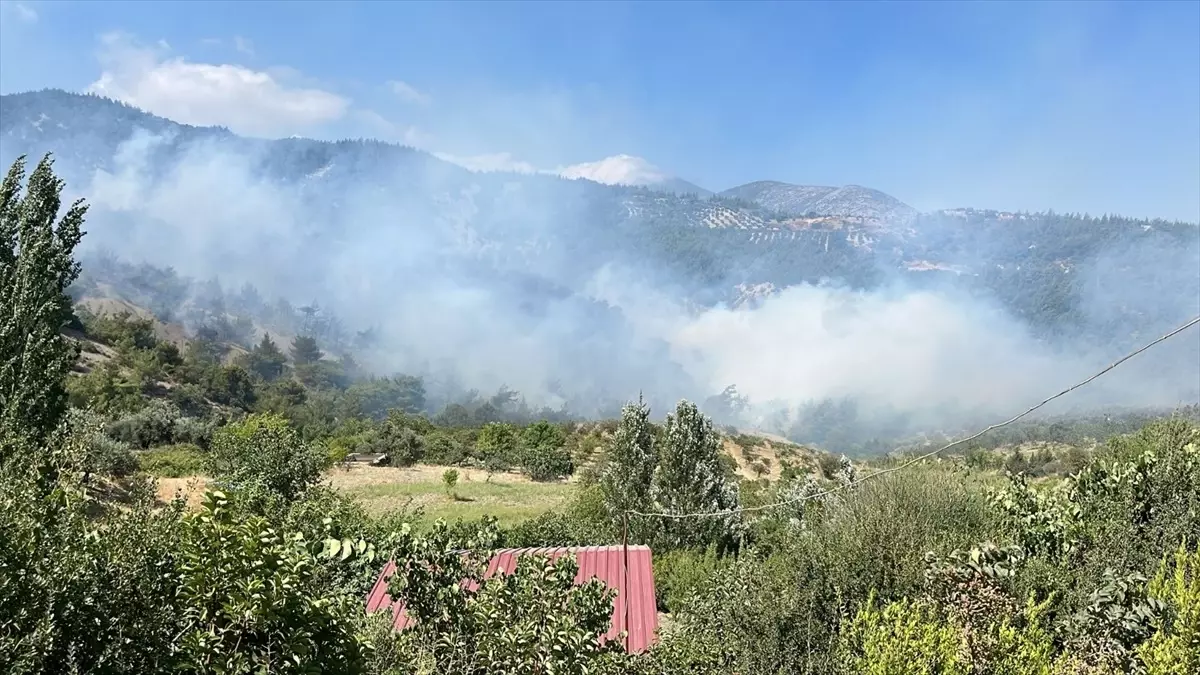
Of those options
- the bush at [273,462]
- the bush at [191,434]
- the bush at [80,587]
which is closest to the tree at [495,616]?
the bush at [80,587]

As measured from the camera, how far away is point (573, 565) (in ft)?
14.1

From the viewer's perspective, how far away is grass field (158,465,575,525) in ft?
92.1

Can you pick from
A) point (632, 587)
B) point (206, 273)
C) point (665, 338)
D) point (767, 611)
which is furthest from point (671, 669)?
point (206, 273)

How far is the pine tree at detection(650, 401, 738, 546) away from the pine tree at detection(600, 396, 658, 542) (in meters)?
0.29

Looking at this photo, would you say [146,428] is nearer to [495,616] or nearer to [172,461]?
[172,461]

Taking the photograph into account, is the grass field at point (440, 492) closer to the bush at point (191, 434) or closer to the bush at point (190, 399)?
the bush at point (191, 434)

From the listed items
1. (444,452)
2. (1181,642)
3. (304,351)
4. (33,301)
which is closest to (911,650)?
(1181,642)

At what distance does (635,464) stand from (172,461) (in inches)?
1059

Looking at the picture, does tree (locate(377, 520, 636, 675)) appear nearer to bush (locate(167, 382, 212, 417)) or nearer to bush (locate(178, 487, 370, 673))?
bush (locate(178, 487, 370, 673))

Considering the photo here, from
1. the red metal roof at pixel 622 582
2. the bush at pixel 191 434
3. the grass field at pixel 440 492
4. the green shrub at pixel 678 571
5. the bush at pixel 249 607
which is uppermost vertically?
the bush at pixel 249 607

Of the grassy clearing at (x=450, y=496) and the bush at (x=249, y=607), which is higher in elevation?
the bush at (x=249, y=607)

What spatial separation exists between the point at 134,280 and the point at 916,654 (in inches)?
7437

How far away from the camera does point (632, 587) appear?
36.3 feet

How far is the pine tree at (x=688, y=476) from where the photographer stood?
57.7 feet
